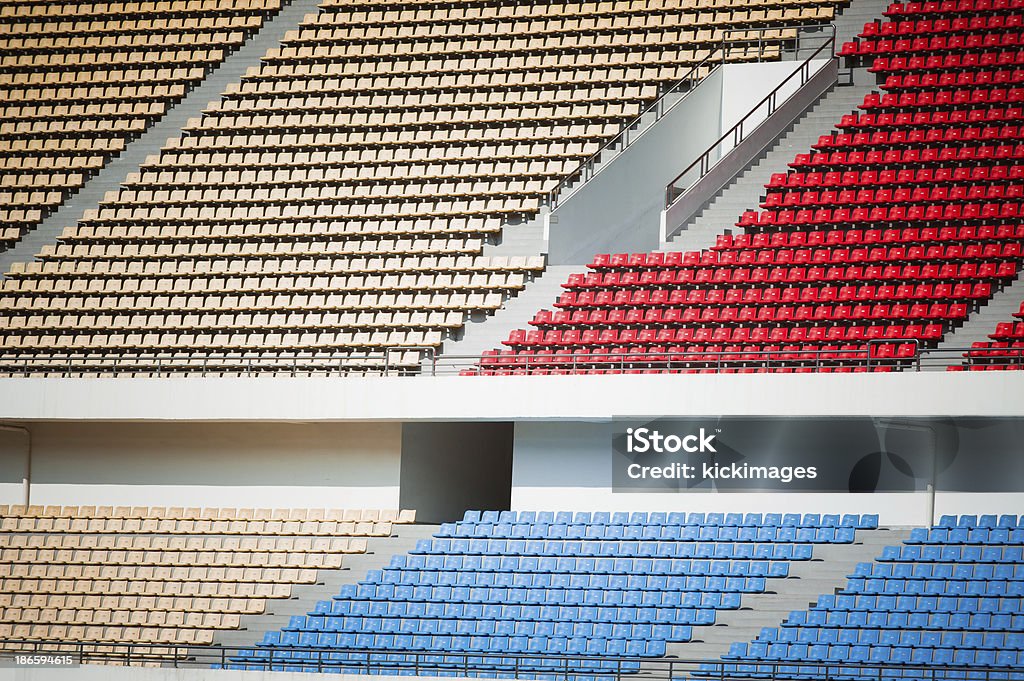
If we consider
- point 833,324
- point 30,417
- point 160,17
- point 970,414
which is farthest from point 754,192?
point 160,17

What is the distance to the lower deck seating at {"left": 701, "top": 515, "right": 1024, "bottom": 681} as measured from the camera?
1595cm

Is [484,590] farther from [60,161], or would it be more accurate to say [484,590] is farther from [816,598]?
[60,161]

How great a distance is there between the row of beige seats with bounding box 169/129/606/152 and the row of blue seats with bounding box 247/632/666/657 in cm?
869

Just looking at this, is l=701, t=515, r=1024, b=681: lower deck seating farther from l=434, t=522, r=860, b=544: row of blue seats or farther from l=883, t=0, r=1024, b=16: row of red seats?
l=883, t=0, r=1024, b=16: row of red seats

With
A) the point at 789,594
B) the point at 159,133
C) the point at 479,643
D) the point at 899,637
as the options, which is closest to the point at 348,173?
the point at 159,133

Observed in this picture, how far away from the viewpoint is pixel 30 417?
21000 millimetres

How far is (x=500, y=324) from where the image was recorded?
21906 millimetres

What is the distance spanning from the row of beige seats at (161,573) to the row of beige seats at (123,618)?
60cm

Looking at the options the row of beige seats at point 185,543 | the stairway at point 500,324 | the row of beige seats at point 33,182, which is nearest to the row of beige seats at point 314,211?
the row of beige seats at point 33,182

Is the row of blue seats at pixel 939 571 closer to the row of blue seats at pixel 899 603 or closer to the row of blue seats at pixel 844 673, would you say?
the row of blue seats at pixel 899 603

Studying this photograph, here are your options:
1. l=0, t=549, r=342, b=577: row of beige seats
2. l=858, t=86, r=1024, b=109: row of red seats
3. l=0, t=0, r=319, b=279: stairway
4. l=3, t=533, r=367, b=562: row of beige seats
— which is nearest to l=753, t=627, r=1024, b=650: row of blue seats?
l=3, t=533, r=367, b=562: row of beige seats

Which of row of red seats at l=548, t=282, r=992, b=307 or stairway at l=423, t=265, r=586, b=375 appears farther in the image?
stairway at l=423, t=265, r=586, b=375

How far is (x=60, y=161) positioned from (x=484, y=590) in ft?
40.3

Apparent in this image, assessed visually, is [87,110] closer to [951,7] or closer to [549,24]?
[549,24]
